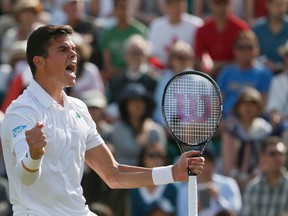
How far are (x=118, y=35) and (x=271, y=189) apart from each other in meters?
3.78

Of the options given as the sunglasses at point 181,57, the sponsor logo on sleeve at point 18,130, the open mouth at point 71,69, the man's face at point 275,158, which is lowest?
the man's face at point 275,158

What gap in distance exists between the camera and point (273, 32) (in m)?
13.2

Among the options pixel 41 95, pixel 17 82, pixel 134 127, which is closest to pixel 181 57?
pixel 134 127

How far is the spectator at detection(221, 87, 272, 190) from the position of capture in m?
11.5

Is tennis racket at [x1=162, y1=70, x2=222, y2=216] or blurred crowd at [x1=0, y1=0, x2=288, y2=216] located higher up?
tennis racket at [x1=162, y1=70, x2=222, y2=216]

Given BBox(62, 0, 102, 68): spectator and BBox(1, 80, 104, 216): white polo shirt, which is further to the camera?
BBox(62, 0, 102, 68): spectator

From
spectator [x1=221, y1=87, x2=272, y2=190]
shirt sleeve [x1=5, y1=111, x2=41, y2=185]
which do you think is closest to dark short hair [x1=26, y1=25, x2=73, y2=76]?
shirt sleeve [x1=5, y1=111, x2=41, y2=185]

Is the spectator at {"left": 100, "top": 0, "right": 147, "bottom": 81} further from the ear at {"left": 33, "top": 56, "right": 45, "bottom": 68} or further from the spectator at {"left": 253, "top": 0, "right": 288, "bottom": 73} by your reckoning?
the ear at {"left": 33, "top": 56, "right": 45, "bottom": 68}

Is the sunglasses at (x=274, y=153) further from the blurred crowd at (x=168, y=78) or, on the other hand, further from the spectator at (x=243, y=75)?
the spectator at (x=243, y=75)

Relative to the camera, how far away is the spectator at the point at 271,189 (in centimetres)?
1066

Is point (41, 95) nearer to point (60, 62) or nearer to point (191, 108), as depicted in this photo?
point (60, 62)

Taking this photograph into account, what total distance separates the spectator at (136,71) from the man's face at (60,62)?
6077mm

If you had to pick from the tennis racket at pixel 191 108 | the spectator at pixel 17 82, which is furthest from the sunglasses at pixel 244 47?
the tennis racket at pixel 191 108

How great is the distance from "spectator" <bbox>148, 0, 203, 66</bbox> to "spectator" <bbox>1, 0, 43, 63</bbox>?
153 centimetres
